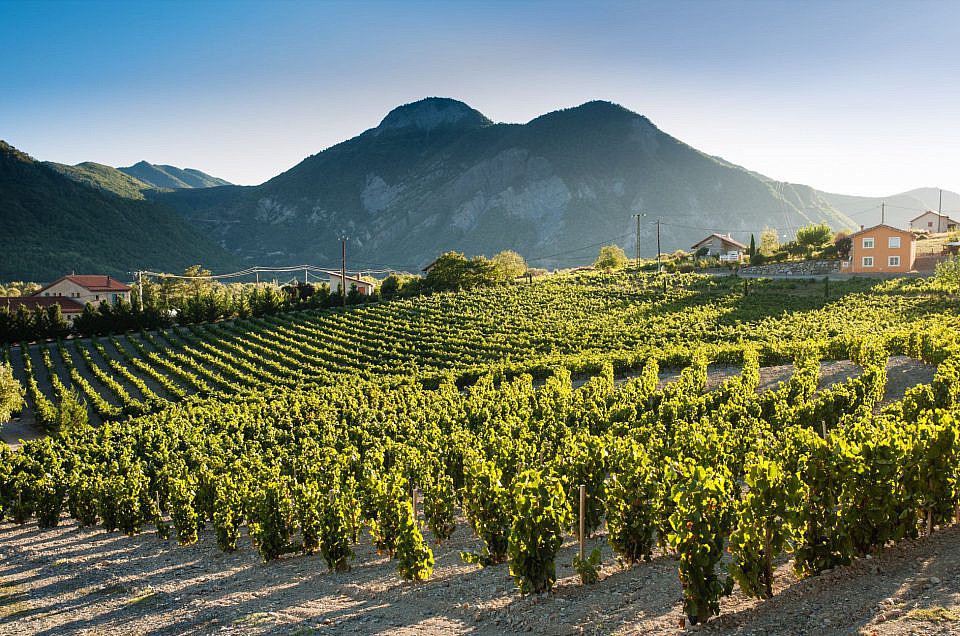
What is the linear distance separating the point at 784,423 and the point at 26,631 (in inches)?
773

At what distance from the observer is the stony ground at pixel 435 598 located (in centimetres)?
836

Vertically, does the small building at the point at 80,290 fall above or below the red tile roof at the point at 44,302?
above

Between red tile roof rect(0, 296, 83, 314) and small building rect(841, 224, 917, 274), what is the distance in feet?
313

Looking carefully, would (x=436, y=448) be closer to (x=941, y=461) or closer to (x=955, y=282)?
(x=941, y=461)

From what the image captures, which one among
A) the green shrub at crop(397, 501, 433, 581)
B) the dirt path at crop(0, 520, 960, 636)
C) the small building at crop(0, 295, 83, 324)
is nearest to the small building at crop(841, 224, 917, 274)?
the dirt path at crop(0, 520, 960, 636)

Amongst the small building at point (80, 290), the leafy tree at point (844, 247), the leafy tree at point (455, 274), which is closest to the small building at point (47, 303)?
the small building at point (80, 290)

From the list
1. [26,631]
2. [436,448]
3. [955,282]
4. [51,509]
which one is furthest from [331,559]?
[955,282]

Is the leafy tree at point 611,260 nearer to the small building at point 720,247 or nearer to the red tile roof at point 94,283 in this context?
the small building at point 720,247

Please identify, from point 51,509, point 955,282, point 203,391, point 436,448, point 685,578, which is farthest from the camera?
point 955,282

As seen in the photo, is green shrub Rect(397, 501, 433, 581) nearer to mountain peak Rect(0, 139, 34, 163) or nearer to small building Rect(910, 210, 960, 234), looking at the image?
small building Rect(910, 210, 960, 234)

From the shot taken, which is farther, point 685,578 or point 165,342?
point 165,342

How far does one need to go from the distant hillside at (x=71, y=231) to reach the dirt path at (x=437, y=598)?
463 ft

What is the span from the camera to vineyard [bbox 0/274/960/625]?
32.2 ft

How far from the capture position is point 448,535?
1430 centimetres
